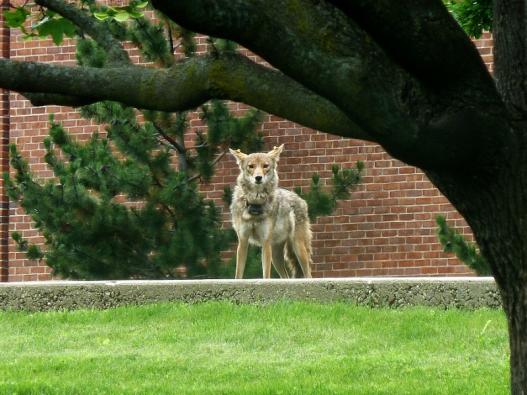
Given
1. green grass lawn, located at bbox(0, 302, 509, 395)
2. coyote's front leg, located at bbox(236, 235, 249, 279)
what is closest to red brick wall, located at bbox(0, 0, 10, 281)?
coyote's front leg, located at bbox(236, 235, 249, 279)

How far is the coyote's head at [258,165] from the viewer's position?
1389 centimetres

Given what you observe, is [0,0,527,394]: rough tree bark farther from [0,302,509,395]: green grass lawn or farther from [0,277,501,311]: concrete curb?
[0,277,501,311]: concrete curb

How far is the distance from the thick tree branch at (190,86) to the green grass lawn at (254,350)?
2894 mm

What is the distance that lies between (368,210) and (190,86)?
33.3 feet

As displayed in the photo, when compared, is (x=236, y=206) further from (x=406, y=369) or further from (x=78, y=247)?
(x=406, y=369)

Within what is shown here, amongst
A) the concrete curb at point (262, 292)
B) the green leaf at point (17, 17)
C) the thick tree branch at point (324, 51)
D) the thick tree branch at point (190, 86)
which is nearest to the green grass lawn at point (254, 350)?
the concrete curb at point (262, 292)

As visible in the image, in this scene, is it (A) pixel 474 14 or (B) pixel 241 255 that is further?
(B) pixel 241 255

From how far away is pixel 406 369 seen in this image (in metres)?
8.73

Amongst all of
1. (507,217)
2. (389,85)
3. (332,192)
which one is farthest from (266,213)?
(389,85)

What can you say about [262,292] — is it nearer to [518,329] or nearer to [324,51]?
[518,329]

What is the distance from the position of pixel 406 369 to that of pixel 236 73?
3836 mm

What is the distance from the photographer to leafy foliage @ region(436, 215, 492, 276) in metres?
13.5

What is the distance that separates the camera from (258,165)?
1390 cm

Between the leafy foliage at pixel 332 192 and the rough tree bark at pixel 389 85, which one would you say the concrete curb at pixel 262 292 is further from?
the rough tree bark at pixel 389 85
